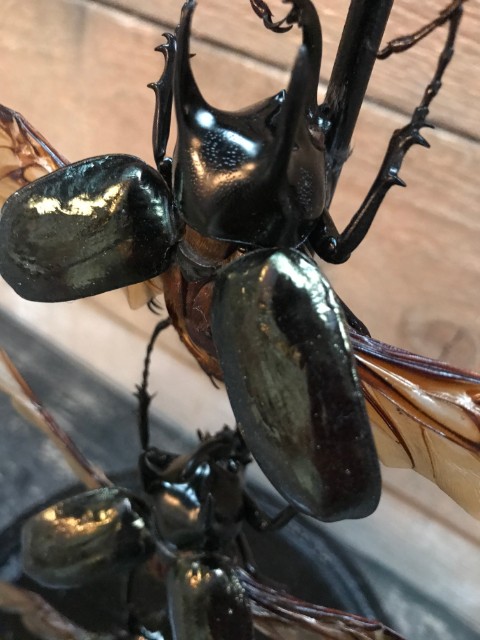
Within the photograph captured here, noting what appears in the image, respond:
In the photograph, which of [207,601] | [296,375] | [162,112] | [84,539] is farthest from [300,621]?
[162,112]

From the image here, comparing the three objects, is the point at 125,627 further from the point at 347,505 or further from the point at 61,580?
the point at 347,505

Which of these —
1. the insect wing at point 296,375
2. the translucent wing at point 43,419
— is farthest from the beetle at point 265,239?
the translucent wing at point 43,419

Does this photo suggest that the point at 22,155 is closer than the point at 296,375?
No

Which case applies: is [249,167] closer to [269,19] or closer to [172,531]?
[269,19]

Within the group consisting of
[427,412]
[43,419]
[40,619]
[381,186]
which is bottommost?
[40,619]

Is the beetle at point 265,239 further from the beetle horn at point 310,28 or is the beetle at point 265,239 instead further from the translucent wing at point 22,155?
the translucent wing at point 22,155

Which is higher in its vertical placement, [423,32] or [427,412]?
[423,32]

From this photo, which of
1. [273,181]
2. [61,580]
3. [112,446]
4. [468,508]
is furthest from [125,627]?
[273,181]
